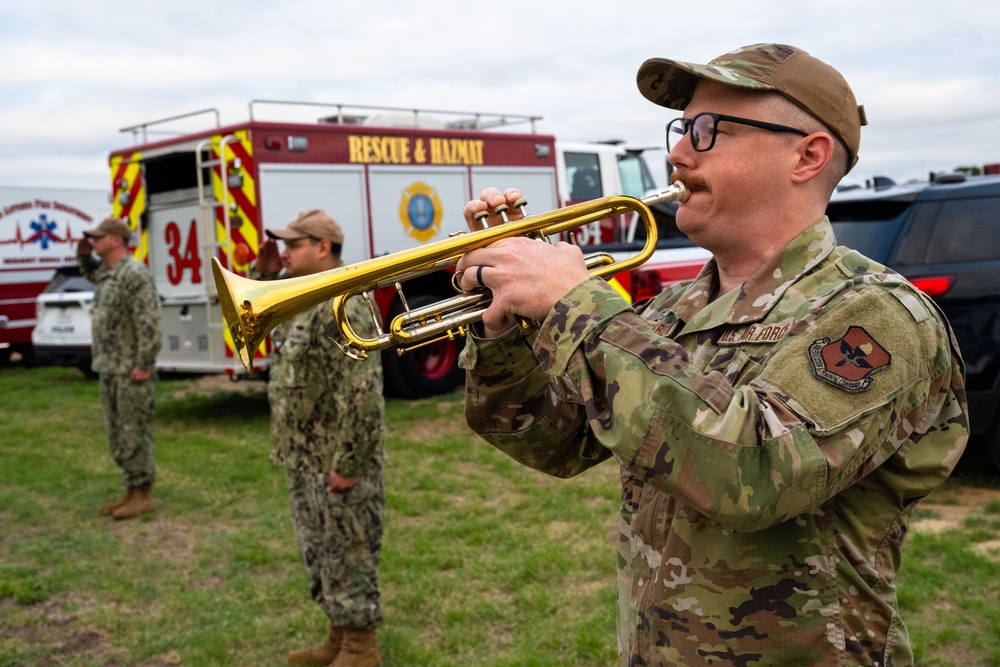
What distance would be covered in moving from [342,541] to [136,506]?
3.31 metres

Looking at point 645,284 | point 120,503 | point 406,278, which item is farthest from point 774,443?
point 120,503

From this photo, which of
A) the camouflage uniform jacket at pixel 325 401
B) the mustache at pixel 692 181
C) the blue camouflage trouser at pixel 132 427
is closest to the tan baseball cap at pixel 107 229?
the blue camouflage trouser at pixel 132 427

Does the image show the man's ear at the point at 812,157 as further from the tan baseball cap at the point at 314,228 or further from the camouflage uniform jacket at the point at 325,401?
the tan baseball cap at the point at 314,228

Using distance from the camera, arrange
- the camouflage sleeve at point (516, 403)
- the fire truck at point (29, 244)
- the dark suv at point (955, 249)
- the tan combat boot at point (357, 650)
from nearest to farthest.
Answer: the camouflage sleeve at point (516, 403) → the tan combat boot at point (357, 650) → the dark suv at point (955, 249) → the fire truck at point (29, 244)

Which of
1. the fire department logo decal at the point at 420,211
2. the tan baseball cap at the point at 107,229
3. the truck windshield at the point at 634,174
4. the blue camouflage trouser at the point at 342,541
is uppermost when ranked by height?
the truck windshield at the point at 634,174

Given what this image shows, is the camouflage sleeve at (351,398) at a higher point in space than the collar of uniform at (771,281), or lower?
lower

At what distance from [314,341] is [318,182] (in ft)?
20.0

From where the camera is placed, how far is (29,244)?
49.8 feet

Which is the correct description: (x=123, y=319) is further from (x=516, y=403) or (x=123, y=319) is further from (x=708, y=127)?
(x=708, y=127)

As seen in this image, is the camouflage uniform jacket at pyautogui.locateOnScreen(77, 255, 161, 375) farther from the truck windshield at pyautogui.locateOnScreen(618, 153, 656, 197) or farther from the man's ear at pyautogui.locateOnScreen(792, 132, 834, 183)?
the truck windshield at pyautogui.locateOnScreen(618, 153, 656, 197)

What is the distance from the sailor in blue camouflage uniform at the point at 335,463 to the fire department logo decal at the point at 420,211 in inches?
252

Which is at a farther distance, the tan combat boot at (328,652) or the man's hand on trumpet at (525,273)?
the tan combat boot at (328,652)

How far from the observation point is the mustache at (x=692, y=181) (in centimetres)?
189

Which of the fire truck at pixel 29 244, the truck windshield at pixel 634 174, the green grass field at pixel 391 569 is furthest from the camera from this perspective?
the fire truck at pixel 29 244
